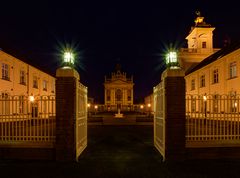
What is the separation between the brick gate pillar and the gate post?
3287mm

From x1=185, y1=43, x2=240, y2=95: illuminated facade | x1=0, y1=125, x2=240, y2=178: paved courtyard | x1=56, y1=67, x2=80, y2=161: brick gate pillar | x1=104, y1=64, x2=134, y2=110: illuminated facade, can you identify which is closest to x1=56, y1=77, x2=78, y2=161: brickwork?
x1=56, y1=67, x2=80, y2=161: brick gate pillar

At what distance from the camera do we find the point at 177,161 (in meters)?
8.36

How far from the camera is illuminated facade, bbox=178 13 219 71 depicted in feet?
140

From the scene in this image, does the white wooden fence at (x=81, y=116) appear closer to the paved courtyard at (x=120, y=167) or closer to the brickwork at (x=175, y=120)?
the paved courtyard at (x=120, y=167)

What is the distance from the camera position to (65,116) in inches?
330

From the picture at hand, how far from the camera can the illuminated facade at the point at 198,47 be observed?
1681 inches

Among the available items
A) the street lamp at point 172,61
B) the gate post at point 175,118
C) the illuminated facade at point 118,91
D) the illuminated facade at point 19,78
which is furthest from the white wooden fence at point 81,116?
the illuminated facade at point 118,91

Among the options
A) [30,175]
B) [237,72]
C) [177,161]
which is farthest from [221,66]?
[30,175]

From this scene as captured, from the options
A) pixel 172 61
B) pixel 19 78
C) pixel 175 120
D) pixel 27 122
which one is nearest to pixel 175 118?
pixel 175 120

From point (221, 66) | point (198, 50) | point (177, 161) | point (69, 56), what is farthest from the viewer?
point (198, 50)

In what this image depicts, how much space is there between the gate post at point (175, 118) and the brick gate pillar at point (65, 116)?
3287 millimetres

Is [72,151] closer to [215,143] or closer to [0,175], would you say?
[0,175]

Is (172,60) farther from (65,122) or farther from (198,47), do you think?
(198,47)

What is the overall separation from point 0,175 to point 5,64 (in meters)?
19.6
